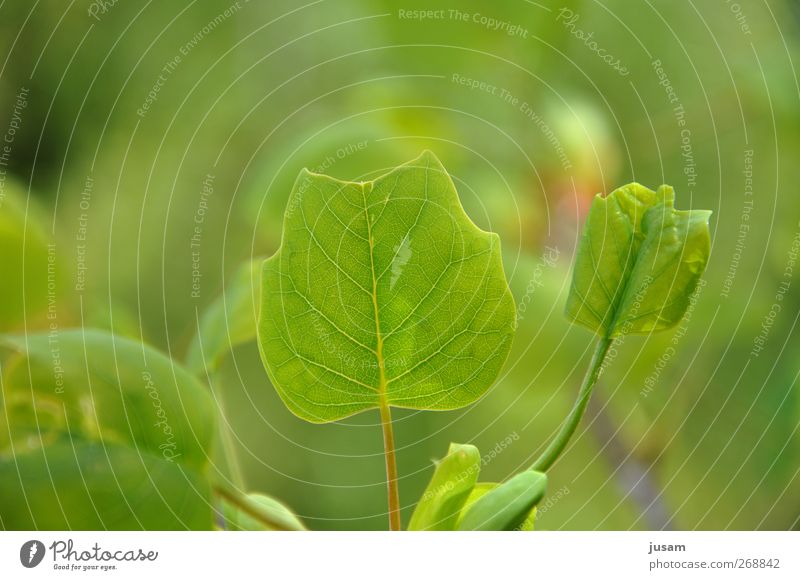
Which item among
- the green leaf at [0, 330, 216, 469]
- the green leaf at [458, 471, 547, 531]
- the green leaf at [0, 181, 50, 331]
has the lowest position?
the green leaf at [458, 471, 547, 531]

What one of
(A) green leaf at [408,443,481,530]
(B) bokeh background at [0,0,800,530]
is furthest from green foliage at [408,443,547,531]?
(B) bokeh background at [0,0,800,530]

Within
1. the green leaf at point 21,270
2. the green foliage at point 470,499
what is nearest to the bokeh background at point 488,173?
the green leaf at point 21,270

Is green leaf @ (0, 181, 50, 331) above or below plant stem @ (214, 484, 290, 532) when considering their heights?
above

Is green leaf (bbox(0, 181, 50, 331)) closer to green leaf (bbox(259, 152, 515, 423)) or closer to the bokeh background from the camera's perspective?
the bokeh background

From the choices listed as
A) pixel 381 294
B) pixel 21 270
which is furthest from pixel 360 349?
pixel 21 270

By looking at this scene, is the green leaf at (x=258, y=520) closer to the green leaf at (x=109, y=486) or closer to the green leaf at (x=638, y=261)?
the green leaf at (x=109, y=486)
